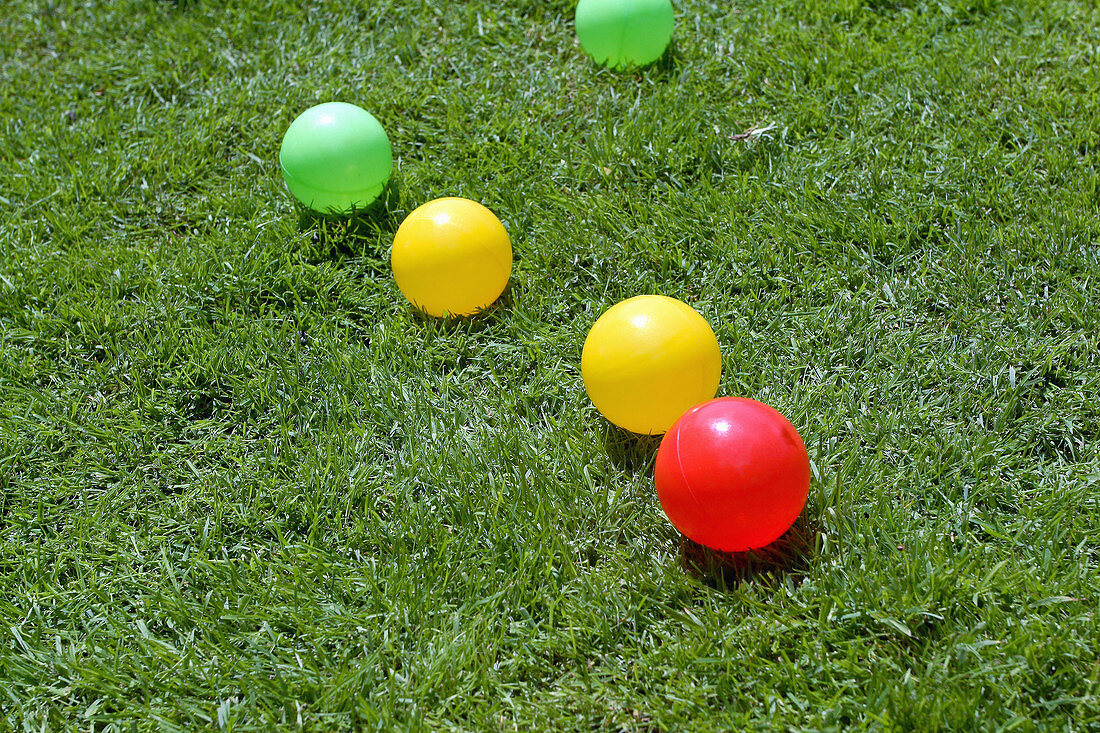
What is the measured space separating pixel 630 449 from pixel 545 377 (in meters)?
0.46

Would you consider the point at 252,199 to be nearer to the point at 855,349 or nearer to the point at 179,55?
the point at 179,55

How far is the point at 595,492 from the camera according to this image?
2.85 m

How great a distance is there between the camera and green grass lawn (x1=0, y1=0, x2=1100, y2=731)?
2.43 metres

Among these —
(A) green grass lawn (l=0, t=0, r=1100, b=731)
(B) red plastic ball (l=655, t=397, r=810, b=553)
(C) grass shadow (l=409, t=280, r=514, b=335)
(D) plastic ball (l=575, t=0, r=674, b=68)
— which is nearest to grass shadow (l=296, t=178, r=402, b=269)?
(A) green grass lawn (l=0, t=0, r=1100, b=731)

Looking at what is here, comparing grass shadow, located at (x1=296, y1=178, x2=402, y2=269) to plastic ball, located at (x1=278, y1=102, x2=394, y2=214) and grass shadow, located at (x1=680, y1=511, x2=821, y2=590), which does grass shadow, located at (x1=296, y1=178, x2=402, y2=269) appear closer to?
plastic ball, located at (x1=278, y1=102, x2=394, y2=214)

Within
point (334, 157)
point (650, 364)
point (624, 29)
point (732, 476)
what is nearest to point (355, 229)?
point (334, 157)

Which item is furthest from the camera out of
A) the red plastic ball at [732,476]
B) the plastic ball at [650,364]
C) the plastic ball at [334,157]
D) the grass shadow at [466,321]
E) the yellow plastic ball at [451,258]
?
the plastic ball at [334,157]

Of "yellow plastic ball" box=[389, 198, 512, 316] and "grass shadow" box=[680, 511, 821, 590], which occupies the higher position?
"yellow plastic ball" box=[389, 198, 512, 316]

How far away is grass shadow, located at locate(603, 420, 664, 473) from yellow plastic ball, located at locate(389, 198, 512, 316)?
784 mm

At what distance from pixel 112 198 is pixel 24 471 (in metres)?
1.63

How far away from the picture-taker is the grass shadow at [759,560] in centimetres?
261

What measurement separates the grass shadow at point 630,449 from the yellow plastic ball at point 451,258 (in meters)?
0.78

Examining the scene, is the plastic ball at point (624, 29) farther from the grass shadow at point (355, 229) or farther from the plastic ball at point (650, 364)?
the plastic ball at point (650, 364)

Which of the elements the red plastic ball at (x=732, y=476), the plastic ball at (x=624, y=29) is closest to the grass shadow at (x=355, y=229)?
the plastic ball at (x=624, y=29)
